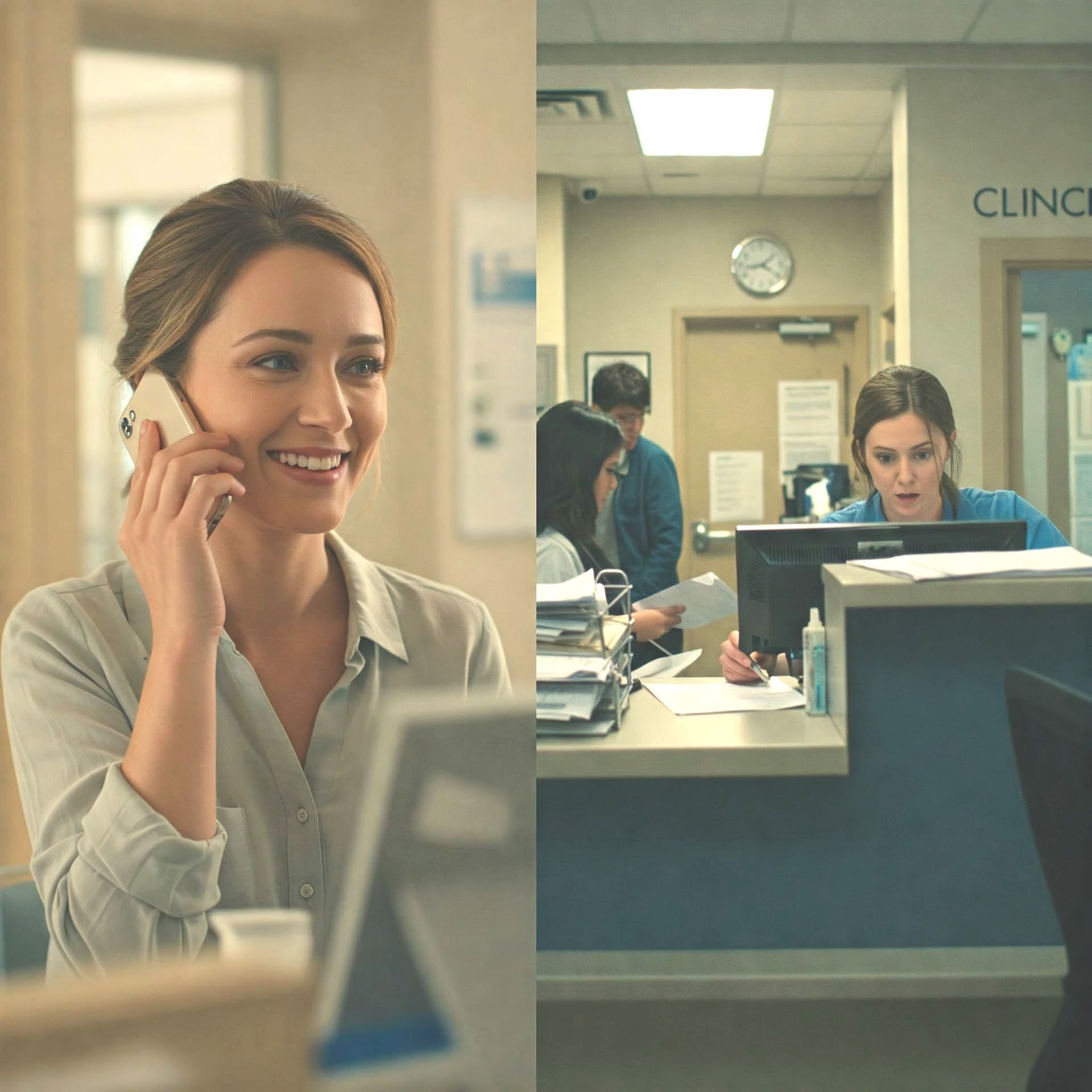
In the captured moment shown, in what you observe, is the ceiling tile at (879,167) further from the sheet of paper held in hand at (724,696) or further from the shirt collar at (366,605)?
the shirt collar at (366,605)

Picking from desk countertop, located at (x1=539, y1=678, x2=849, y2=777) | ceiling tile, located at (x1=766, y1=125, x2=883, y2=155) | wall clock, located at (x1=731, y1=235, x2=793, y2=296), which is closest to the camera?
desk countertop, located at (x1=539, y1=678, x2=849, y2=777)

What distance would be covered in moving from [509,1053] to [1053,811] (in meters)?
0.83

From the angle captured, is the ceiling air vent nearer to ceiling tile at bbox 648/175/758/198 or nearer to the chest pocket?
ceiling tile at bbox 648/175/758/198

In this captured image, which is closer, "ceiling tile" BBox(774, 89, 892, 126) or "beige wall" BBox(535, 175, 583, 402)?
"ceiling tile" BBox(774, 89, 892, 126)

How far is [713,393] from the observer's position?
2977 millimetres

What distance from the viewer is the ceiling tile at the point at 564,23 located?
7.56ft

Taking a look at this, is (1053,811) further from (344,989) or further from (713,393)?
(713,393)

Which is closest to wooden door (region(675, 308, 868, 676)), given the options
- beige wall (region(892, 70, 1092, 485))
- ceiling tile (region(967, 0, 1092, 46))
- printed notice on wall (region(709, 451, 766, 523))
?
printed notice on wall (region(709, 451, 766, 523))

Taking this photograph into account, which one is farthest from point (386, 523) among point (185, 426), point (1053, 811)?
point (1053, 811)

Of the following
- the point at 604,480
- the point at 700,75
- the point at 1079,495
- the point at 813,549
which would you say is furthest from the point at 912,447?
the point at 700,75

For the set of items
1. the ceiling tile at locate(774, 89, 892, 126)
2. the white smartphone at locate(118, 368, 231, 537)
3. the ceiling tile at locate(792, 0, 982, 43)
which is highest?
the ceiling tile at locate(792, 0, 982, 43)

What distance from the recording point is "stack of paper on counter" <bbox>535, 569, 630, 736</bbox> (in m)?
1.36

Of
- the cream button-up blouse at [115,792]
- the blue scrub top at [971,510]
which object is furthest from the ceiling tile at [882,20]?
the cream button-up blouse at [115,792]

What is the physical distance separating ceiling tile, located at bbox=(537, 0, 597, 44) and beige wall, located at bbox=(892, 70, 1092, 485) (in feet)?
2.66
